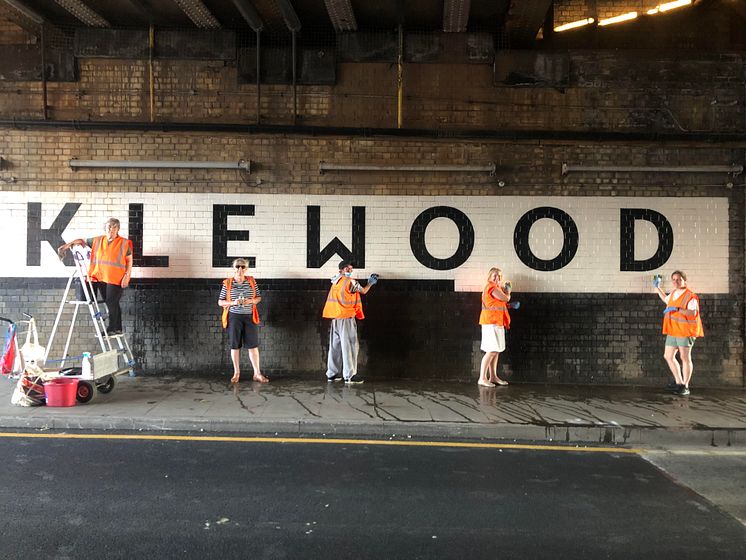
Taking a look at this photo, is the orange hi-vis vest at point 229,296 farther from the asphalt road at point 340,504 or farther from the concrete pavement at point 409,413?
the asphalt road at point 340,504

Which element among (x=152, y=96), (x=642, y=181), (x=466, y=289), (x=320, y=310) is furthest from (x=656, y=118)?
(x=152, y=96)

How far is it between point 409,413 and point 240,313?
3391 millimetres

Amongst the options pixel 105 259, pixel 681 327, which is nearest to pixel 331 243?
pixel 105 259

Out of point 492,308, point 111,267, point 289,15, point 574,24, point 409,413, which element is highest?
point 574,24

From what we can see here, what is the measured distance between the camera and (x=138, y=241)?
9820 millimetres

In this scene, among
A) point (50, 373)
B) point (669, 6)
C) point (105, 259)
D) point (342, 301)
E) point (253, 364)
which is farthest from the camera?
point (669, 6)

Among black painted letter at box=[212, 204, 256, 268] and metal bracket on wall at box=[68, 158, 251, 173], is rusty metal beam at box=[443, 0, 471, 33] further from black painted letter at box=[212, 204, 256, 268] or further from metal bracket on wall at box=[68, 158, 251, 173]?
black painted letter at box=[212, 204, 256, 268]

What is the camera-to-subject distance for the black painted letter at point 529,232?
32.1ft

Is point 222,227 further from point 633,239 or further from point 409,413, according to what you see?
point 633,239

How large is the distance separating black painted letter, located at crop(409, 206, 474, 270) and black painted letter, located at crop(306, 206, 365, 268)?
88 centimetres

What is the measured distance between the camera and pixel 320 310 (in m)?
9.86

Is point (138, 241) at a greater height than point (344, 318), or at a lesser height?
greater

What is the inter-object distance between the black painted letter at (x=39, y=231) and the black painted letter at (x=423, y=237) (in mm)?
5850

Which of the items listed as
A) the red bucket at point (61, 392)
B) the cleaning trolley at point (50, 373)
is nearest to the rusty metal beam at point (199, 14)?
the cleaning trolley at point (50, 373)
